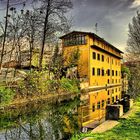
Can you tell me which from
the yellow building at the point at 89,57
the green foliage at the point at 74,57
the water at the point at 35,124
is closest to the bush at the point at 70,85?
the yellow building at the point at 89,57

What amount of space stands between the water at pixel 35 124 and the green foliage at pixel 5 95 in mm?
1002

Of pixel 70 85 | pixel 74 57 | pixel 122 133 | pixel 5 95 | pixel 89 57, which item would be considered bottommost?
pixel 122 133

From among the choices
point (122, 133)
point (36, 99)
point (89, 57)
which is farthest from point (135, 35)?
point (122, 133)

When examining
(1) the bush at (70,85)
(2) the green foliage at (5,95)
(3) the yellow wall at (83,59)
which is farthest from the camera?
(3) the yellow wall at (83,59)

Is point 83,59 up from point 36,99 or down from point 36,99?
up

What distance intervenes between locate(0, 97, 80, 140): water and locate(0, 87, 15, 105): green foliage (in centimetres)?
100

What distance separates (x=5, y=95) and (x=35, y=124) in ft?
22.4

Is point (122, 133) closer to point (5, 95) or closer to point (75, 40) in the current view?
point (5, 95)

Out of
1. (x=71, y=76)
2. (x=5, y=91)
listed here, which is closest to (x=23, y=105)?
(x=5, y=91)

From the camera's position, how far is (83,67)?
159 ft

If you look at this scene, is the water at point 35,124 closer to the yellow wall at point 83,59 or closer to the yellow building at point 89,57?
the yellow building at point 89,57

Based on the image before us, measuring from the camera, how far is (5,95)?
74.9ft

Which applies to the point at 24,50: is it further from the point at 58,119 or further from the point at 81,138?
the point at 81,138

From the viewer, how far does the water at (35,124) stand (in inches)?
546
